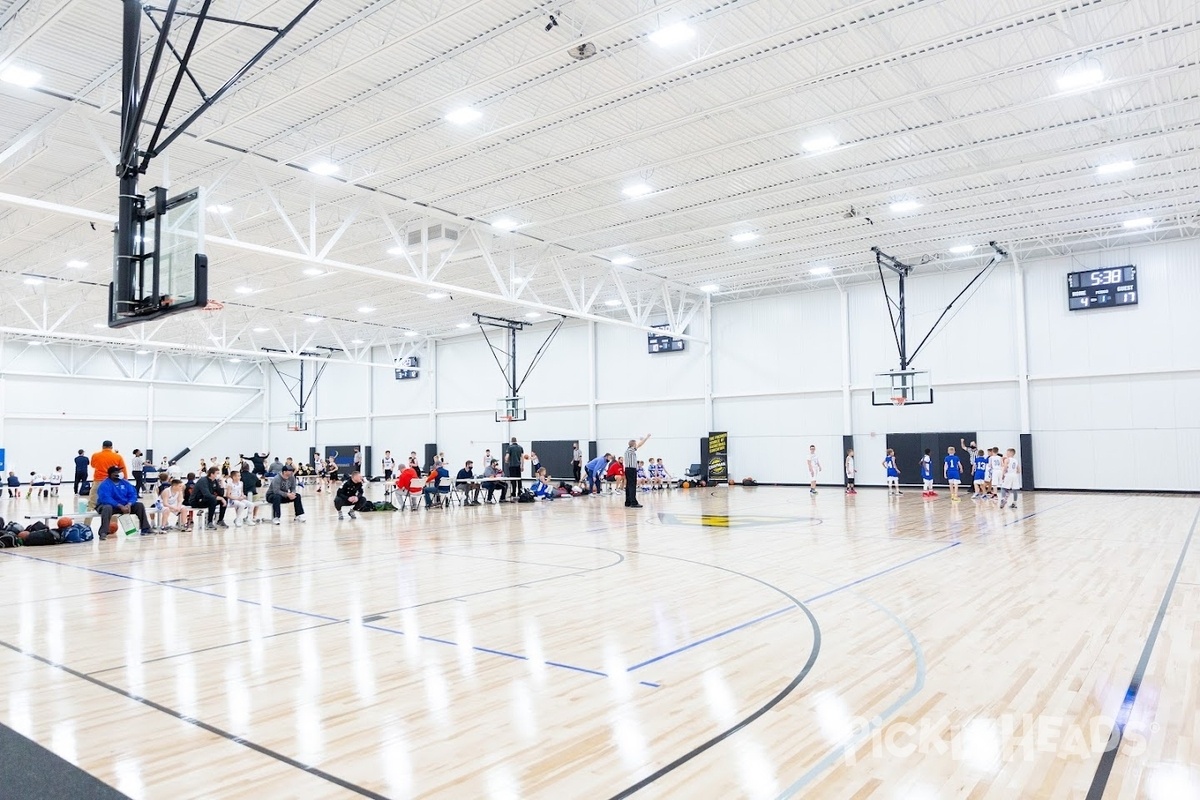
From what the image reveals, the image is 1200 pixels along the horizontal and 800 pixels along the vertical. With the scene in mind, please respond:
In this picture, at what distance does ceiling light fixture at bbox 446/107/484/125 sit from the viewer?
1215 centimetres

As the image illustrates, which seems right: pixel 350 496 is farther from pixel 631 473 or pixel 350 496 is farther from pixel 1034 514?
pixel 1034 514

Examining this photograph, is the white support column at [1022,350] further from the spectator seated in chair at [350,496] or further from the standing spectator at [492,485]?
the spectator seated in chair at [350,496]

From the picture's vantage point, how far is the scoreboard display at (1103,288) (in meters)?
20.4

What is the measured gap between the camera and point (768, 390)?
86.0ft

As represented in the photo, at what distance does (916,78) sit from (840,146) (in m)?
2.28

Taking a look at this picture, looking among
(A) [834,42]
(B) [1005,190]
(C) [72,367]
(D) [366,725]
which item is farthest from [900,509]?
(C) [72,367]

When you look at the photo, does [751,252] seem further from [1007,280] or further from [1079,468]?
[1079,468]

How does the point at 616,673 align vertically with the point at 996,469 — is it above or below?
below

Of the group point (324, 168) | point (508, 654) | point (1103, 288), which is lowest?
point (508, 654)

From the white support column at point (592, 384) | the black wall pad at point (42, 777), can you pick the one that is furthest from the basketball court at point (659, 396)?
the white support column at point (592, 384)

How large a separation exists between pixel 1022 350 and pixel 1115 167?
25.2 feet

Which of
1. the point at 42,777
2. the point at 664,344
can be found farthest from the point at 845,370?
the point at 42,777

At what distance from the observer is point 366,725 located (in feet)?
13.0

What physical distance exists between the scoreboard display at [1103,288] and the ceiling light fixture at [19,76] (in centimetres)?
2335
